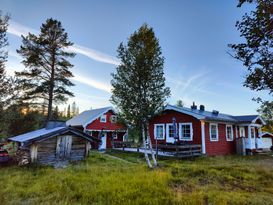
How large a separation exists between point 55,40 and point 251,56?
2455 centimetres

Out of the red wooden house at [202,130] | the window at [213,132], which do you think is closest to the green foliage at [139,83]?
the red wooden house at [202,130]

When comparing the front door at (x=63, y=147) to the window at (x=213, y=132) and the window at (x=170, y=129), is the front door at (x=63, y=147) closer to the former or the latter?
the window at (x=170, y=129)

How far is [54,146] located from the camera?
14195 mm

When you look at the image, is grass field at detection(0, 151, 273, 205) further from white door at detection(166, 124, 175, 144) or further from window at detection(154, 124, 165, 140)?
window at detection(154, 124, 165, 140)

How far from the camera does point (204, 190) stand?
23.0 ft

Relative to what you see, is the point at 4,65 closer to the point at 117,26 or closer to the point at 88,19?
the point at 88,19

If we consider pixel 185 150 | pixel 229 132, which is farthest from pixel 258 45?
pixel 229 132

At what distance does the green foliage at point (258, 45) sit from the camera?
255 inches

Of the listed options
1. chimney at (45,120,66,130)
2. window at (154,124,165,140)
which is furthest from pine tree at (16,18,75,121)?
window at (154,124,165,140)

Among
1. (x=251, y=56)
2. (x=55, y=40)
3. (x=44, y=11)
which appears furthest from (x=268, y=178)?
(x=55, y=40)

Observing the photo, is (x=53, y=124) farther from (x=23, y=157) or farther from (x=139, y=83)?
(x=139, y=83)

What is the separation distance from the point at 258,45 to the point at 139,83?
7.55 meters

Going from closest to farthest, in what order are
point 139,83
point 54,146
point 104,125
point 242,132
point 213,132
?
point 139,83 < point 54,146 < point 213,132 < point 242,132 < point 104,125

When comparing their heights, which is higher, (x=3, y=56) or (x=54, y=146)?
(x=3, y=56)
